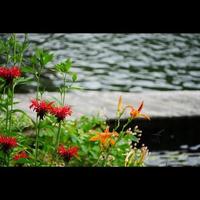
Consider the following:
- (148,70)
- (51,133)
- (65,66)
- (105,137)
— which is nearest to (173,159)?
(51,133)

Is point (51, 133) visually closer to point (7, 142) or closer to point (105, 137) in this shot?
point (105, 137)

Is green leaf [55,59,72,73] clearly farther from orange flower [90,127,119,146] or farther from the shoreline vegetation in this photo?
orange flower [90,127,119,146]

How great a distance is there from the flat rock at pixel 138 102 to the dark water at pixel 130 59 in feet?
3.83

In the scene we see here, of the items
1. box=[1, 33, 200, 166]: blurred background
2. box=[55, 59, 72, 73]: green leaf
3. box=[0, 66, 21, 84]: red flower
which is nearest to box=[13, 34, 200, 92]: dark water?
box=[1, 33, 200, 166]: blurred background

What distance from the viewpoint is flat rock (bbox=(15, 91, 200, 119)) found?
184 inches

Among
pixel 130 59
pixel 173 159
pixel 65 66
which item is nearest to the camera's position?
pixel 65 66

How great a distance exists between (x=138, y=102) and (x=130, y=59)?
314 cm

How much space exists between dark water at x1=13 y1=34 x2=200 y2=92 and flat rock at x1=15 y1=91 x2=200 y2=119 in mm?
1167

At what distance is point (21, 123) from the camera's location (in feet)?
10.6

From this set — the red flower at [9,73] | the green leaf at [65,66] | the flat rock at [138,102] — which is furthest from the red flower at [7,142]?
the flat rock at [138,102]

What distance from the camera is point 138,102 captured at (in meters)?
5.06
